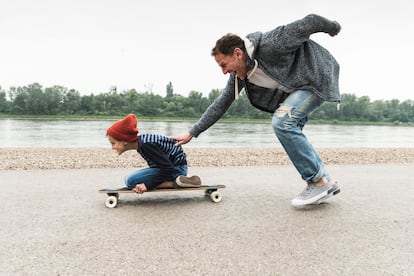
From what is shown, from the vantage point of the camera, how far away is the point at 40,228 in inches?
97.3

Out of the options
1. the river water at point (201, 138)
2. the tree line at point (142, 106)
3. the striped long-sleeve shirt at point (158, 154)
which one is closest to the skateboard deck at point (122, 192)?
the striped long-sleeve shirt at point (158, 154)

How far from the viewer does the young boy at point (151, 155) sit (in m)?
3.08

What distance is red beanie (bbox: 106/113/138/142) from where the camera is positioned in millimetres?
3055

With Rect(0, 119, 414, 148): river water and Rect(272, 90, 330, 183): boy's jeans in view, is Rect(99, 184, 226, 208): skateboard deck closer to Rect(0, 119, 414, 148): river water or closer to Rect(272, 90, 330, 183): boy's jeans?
Rect(272, 90, 330, 183): boy's jeans

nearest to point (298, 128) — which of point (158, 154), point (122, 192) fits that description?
point (158, 154)

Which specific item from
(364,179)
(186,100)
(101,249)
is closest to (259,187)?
(364,179)

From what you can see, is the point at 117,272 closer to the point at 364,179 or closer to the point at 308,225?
the point at 308,225

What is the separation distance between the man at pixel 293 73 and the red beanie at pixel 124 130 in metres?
0.93

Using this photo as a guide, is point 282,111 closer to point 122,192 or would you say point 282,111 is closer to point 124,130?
point 124,130

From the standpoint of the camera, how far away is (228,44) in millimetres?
2980

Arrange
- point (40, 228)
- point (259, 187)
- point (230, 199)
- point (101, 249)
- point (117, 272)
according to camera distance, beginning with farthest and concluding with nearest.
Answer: point (259, 187), point (230, 199), point (40, 228), point (101, 249), point (117, 272)

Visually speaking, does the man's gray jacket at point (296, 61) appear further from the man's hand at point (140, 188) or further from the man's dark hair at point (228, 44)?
the man's hand at point (140, 188)

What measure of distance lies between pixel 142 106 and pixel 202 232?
77541 mm

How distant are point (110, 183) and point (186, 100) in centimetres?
7842
